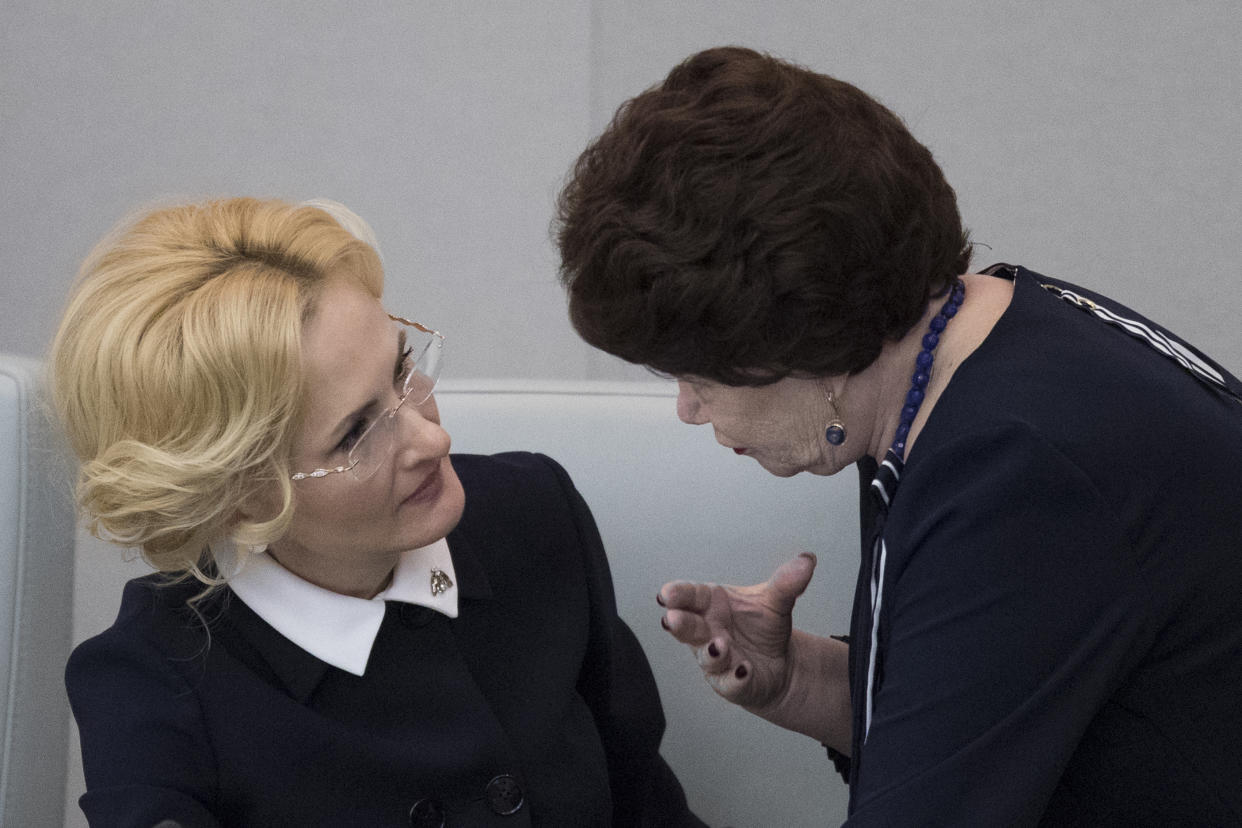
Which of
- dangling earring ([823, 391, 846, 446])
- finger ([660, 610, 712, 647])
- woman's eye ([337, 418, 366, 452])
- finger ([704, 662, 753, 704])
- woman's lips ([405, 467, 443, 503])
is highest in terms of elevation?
dangling earring ([823, 391, 846, 446])

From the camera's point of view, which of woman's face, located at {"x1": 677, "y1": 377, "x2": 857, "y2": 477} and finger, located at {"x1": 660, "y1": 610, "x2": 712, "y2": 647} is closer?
woman's face, located at {"x1": 677, "y1": 377, "x2": 857, "y2": 477}

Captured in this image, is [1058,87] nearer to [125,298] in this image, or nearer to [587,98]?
[587,98]

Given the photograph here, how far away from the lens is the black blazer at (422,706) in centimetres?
125

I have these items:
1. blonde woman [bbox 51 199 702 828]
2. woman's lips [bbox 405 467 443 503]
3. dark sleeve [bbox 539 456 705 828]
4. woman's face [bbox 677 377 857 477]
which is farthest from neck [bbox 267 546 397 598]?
woman's face [bbox 677 377 857 477]

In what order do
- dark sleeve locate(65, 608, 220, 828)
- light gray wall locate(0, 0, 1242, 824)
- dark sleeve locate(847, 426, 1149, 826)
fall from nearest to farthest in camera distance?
1. dark sleeve locate(847, 426, 1149, 826)
2. dark sleeve locate(65, 608, 220, 828)
3. light gray wall locate(0, 0, 1242, 824)

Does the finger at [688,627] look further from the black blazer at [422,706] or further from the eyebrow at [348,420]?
the eyebrow at [348,420]

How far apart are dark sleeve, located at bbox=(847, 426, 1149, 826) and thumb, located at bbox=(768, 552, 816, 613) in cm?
42

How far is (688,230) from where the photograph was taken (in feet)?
3.78

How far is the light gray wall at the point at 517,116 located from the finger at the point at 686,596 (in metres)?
1.38

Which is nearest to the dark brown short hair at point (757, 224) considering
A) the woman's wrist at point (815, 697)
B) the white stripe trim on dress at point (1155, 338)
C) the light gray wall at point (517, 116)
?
the white stripe trim on dress at point (1155, 338)

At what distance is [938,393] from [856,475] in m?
0.56

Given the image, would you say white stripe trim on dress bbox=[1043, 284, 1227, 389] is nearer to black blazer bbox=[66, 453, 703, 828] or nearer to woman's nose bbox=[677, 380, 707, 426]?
woman's nose bbox=[677, 380, 707, 426]

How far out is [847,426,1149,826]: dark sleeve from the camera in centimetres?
106

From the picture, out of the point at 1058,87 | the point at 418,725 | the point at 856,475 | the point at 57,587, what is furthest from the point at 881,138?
the point at 1058,87
